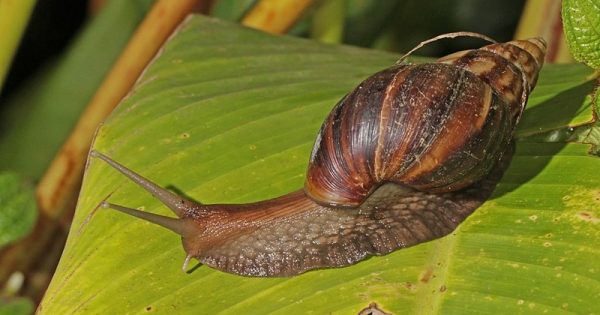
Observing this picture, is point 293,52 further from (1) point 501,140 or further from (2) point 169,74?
(1) point 501,140

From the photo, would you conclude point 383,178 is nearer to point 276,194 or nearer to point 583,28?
point 276,194

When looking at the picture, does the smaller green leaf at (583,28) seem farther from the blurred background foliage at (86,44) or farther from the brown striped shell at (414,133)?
the blurred background foliage at (86,44)

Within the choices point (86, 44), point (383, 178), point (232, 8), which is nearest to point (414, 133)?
point (383, 178)

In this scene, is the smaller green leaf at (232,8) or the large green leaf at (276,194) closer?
the large green leaf at (276,194)

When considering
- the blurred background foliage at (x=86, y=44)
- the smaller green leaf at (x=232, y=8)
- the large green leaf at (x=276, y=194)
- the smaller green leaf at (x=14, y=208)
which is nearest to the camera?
the large green leaf at (x=276, y=194)

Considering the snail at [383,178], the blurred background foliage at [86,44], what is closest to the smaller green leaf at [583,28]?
the snail at [383,178]

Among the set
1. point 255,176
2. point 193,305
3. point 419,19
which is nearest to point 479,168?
point 255,176

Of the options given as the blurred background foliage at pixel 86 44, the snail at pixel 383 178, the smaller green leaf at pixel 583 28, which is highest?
the smaller green leaf at pixel 583 28

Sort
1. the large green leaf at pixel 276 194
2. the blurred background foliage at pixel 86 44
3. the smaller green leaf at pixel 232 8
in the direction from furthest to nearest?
the smaller green leaf at pixel 232 8, the blurred background foliage at pixel 86 44, the large green leaf at pixel 276 194

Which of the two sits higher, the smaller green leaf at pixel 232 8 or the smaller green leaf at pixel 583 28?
the smaller green leaf at pixel 583 28
